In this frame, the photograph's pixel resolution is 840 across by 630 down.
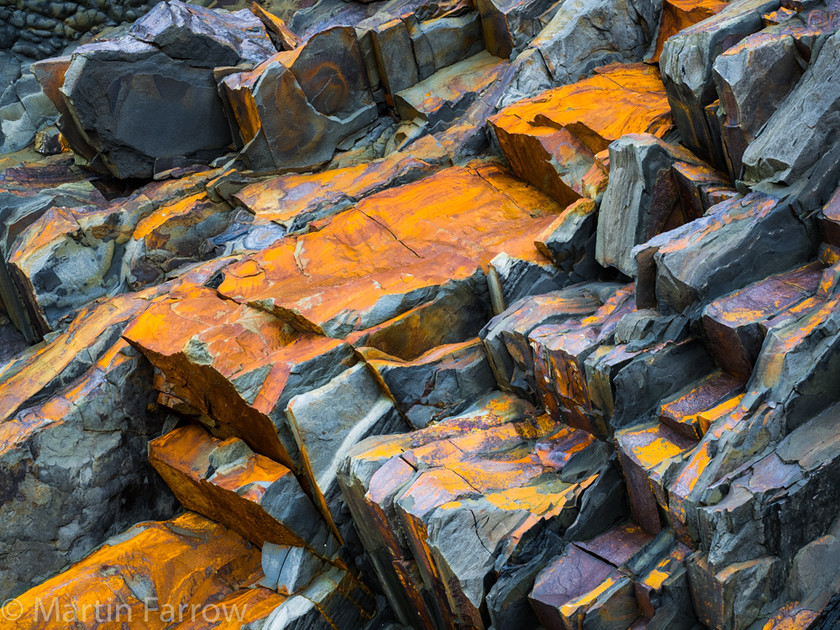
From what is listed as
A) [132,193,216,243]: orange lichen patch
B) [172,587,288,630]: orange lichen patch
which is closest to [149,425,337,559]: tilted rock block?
[172,587,288,630]: orange lichen patch

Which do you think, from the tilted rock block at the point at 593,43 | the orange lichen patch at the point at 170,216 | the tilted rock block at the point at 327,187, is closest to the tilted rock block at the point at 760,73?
the tilted rock block at the point at 593,43

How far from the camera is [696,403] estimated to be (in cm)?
497

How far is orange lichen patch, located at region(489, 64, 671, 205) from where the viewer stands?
7.50 m

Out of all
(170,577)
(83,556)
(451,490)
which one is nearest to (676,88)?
(451,490)

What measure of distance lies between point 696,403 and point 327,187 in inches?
228

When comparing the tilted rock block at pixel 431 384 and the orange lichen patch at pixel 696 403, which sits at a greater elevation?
the orange lichen patch at pixel 696 403

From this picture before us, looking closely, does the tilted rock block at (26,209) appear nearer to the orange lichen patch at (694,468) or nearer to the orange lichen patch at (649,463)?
the orange lichen patch at (649,463)

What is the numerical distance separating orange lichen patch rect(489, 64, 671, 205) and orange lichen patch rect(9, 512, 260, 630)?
15.3 feet

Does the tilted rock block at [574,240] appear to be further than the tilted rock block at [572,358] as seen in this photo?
Yes

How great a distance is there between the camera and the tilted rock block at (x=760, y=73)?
5809 mm

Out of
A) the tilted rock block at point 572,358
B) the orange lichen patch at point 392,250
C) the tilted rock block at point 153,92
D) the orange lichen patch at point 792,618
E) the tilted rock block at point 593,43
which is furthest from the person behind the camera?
the tilted rock block at point 153,92

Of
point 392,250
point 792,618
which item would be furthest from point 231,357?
point 792,618

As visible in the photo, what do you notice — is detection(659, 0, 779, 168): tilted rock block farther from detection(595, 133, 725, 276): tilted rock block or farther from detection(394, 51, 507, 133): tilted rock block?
detection(394, 51, 507, 133): tilted rock block

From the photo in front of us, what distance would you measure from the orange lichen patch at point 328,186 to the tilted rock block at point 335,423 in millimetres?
2824
